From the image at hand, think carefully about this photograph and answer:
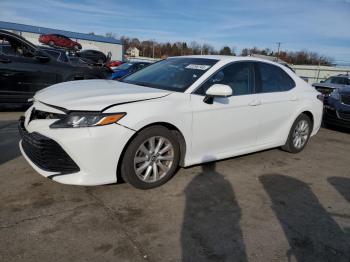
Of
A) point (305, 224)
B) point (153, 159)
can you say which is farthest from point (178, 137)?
point (305, 224)

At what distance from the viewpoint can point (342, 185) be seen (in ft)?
15.1

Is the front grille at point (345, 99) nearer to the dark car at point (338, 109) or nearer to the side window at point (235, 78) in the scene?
the dark car at point (338, 109)

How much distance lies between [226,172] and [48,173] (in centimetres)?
235

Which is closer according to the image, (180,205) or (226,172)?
(180,205)

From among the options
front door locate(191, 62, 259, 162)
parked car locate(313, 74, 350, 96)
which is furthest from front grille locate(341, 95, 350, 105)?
parked car locate(313, 74, 350, 96)

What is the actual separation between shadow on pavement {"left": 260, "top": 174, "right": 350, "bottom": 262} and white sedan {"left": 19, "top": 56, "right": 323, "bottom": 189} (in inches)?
32.0

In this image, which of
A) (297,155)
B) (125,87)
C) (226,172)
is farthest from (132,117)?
(297,155)

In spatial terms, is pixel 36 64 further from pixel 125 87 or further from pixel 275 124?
pixel 275 124

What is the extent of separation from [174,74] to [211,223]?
7.05ft

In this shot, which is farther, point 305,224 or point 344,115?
point 344,115

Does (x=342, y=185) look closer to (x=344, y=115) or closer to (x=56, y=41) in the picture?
(x=344, y=115)

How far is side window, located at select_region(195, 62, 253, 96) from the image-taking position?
14.4 ft

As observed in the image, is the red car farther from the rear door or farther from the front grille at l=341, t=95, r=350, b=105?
the rear door

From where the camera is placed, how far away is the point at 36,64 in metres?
7.60
